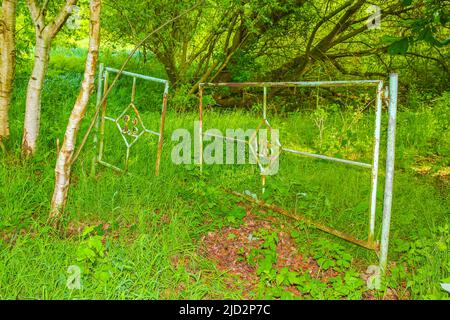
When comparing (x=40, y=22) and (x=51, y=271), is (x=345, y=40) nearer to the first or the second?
(x=40, y=22)

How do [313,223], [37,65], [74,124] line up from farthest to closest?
1. [37,65]
2. [74,124]
3. [313,223]

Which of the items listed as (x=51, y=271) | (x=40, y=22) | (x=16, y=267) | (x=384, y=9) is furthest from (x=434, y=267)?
(x=384, y=9)

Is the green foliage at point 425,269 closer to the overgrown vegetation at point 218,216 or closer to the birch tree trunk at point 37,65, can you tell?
the overgrown vegetation at point 218,216

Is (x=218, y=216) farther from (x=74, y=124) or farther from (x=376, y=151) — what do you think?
(x=376, y=151)

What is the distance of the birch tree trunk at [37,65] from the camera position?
4.83 m

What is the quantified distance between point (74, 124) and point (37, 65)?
3.82ft

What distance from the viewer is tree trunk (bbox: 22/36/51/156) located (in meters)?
4.92

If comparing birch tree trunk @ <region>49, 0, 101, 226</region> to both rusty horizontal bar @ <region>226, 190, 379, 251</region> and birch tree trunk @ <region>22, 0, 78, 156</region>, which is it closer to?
birch tree trunk @ <region>22, 0, 78, 156</region>

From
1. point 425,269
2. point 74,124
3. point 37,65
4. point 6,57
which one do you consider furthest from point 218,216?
point 6,57

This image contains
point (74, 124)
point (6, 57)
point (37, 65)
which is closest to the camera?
point (74, 124)

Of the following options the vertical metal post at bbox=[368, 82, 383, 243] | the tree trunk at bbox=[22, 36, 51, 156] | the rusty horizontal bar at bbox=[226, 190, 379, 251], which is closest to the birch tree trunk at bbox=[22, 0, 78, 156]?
the tree trunk at bbox=[22, 36, 51, 156]

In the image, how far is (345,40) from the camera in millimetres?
9211

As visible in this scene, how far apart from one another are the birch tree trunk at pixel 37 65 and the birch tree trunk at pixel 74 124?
0.79 meters

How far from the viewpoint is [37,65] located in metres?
4.94
